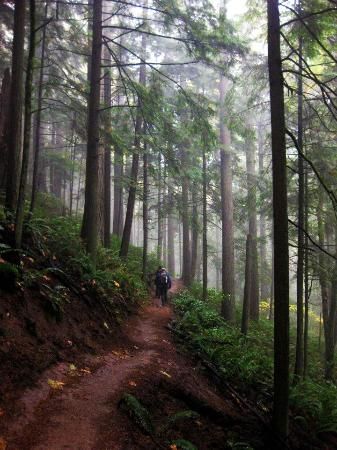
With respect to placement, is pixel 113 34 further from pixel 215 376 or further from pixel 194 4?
pixel 215 376

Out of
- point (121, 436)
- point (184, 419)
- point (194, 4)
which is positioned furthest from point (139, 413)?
point (194, 4)

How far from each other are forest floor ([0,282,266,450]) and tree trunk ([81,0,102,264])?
3.91 meters

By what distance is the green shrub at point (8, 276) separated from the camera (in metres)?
6.14

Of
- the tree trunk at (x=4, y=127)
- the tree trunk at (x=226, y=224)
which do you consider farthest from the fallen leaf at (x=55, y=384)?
the tree trunk at (x=226, y=224)

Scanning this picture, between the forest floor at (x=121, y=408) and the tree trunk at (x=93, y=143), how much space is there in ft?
12.8

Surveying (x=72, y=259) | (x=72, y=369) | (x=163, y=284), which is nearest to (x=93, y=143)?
(x=72, y=259)

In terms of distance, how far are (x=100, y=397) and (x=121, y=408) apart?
1.29ft

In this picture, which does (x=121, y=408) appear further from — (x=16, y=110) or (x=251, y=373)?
(x=16, y=110)

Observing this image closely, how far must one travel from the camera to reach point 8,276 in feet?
20.5

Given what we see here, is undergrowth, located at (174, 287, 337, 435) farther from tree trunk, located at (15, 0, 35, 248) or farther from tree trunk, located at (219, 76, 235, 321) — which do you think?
tree trunk, located at (219, 76, 235, 321)

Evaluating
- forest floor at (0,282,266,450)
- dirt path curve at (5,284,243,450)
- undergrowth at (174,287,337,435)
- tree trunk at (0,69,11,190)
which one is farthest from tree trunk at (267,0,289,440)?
tree trunk at (0,69,11,190)

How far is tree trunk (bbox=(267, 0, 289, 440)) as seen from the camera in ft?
19.0

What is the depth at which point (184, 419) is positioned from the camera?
552 cm

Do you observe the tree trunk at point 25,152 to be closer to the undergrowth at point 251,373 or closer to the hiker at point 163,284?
the undergrowth at point 251,373
